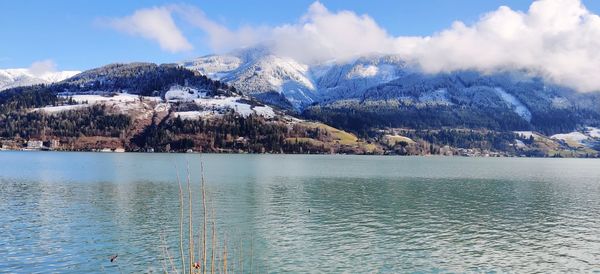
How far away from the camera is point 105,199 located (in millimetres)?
83250

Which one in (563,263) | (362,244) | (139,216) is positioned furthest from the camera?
(139,216)

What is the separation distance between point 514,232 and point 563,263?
48.9 ft

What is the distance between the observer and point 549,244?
5547cm

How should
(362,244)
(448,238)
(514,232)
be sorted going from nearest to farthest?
(362,244), (448,238), (514,232)

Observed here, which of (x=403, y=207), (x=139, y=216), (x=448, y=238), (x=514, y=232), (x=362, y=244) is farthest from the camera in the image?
(x=403, y=207)

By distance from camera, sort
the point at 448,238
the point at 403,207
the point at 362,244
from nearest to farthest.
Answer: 1. the point at 362,244
2. the point at 448,238
3. the point at 403,207

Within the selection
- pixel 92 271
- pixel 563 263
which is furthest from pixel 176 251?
pixel 563 263

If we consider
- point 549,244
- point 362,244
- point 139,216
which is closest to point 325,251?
point 362,244

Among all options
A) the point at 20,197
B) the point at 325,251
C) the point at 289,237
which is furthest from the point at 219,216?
the point at 20,197

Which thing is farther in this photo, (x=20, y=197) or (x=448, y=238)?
(x=20, y=197)

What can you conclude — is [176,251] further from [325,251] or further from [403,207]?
[403,207]

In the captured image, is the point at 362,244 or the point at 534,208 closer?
the point at 362,244

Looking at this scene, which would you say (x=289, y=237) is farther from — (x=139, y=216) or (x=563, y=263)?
(x=563, y=263)

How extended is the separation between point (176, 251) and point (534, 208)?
64588 millimetres
